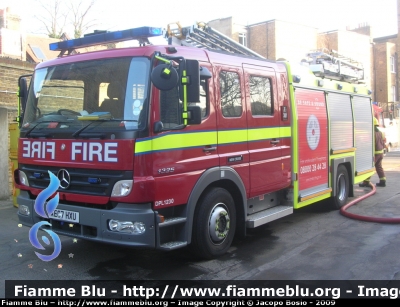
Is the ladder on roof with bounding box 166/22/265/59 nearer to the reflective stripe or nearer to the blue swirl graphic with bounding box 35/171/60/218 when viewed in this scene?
the reflective stripe

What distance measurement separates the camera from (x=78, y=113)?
5.08m

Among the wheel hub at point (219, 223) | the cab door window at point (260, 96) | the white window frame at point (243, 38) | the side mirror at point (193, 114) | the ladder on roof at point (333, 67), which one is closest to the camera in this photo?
the side mirror at point (193, 114)

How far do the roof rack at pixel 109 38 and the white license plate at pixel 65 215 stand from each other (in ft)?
7.13

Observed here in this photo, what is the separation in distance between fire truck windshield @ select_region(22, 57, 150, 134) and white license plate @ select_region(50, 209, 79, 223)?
95cm

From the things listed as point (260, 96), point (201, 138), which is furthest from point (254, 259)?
point (260, 96)

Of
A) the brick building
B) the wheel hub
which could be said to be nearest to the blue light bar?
the wheel hub

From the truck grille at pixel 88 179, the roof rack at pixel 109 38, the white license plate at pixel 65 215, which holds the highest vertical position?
the roof rack at pixel 109 38

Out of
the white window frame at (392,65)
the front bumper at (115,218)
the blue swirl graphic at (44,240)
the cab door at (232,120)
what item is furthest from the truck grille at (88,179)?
the white window frame at (392,65)

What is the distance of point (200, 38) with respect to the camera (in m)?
6.41

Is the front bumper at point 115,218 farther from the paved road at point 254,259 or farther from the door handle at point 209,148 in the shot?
the door handle at point 209,148

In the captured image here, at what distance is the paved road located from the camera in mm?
5086

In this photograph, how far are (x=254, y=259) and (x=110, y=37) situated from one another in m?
3.38

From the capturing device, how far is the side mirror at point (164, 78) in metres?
4.55

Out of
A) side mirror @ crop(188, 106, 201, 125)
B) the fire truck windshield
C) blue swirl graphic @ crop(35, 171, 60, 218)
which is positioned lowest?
→ blue swirl graphic @ crop(35, 171, 60, 218)
